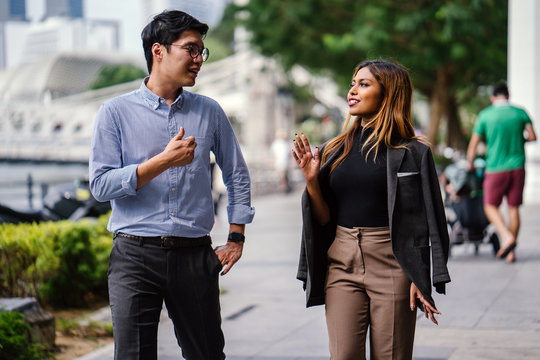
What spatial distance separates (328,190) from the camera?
305 centimetres

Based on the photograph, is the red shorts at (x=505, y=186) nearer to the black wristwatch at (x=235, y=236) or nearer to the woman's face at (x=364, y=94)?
the woman's face at (x=364, y=94)

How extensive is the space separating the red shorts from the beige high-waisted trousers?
480 cm

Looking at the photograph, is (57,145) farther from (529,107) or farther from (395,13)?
(529,107)

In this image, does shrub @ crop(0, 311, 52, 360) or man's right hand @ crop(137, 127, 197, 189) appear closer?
man's right hand @ crop(137, 127, 197, 189)

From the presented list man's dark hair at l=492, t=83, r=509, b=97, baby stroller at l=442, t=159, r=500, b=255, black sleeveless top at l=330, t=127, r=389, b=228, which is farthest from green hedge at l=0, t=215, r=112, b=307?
man's dark hair at l=492, t=83, r=509, b=97

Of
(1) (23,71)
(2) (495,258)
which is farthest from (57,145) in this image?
(1) (23,71)

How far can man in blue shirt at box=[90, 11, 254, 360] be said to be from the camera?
2.78m

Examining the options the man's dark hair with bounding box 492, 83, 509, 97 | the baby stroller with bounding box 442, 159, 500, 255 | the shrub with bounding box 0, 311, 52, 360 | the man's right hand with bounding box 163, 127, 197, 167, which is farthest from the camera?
the baby stroller with bounding box 442, 159, 500, 255

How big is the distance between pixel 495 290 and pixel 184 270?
13.8 ft

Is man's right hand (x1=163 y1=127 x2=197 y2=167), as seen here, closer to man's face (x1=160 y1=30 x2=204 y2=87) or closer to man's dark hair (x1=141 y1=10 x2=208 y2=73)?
man's face (x1=160 y1=30 x2=204 y2=87)

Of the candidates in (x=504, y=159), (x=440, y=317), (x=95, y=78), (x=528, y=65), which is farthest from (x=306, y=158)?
(x=95, y=78)

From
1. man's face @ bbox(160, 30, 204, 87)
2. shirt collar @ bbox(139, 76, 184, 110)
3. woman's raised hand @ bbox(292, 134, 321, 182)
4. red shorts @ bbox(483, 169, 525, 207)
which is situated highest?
man's face @ bbox(160, 30, 204, 87)

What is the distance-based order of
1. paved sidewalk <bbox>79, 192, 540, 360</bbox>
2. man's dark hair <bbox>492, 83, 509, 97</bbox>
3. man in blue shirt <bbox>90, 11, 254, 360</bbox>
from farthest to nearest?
1. man's dark hair <bbox>492, 83, 509, 97</bbox>
2. paved sidewalk <bbox>79, 192, 540, 360</bbox>
3. man in blue shirt <bbox>90, 11, 254, 360</bbox>

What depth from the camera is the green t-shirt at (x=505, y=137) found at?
24.2 feet
